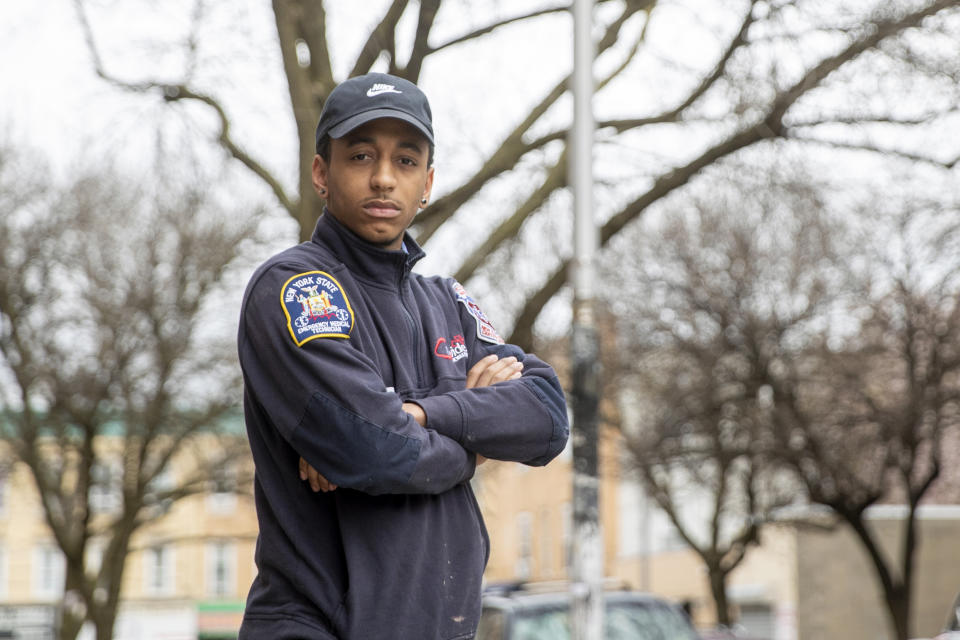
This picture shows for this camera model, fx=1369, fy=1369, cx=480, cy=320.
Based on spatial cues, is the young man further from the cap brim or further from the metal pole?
the metal pole

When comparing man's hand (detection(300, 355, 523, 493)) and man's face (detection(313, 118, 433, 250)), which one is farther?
man's hand (detection(300, 355, 523, 493))

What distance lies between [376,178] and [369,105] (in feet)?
0.42

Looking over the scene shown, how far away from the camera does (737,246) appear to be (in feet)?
73.3

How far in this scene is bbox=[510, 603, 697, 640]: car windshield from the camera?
977cm

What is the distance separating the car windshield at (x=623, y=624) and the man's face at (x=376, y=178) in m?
7.49

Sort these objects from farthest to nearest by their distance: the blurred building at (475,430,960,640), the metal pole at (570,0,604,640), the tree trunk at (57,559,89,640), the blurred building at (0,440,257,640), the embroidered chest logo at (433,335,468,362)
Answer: the blurred building at (0,440,257,640) < the blurred building at (475,430,960,640) < the tree trunk at (57,559,89,640) < the metal pole at (570,0,604,640) < the embroidered chest logo at (433,335,468,362)

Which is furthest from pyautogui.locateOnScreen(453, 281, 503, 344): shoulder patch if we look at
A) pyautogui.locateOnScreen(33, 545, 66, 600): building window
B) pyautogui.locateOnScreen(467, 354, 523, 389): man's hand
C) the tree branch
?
pyautogui.locateOnScreen(33, 545, 66, 600): building window

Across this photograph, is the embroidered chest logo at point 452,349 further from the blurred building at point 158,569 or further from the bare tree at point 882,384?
the blurred building at point 158,569

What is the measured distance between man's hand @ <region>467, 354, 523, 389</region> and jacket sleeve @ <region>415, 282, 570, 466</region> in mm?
36

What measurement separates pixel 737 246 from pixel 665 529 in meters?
23.0

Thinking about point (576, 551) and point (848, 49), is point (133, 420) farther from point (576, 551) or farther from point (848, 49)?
point (848, 49)

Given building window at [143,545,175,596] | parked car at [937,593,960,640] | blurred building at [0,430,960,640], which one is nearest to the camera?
parked car at [937,593,960,640]

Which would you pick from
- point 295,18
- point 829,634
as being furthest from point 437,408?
point 829,634

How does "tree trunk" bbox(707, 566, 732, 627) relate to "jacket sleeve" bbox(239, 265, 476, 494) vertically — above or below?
below
